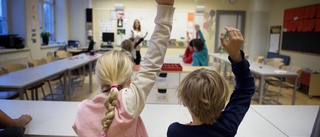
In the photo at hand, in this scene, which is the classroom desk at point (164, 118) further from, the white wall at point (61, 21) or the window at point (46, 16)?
the white wall at point (61, 21)

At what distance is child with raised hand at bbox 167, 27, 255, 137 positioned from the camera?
3.05 ft

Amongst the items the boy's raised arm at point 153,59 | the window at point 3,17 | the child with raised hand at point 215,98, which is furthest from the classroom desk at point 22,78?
the window at point 3,17

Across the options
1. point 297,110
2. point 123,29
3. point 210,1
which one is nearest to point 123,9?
point 123,29

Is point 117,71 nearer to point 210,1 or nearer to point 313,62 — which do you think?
point 313,62

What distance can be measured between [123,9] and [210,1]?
2.99 m

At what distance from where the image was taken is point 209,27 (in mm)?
8578

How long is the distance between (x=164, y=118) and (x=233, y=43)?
969 millimetres

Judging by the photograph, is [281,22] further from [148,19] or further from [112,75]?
[112,75]

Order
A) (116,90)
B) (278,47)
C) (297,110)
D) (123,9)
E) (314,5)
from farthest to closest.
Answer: (123,9)
(278,47)
(314,5)
(297,110)
(116,90)

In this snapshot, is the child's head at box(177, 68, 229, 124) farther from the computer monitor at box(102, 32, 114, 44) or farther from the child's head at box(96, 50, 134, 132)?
the computer monitor at box(102, 32, 114, 44)

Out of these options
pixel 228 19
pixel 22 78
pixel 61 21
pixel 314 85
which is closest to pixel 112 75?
pixel 22 78

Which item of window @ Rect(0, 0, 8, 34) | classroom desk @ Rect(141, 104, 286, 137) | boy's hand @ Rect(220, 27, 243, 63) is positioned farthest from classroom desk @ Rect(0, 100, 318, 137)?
window @ Rect(0, 0, 8, 34)

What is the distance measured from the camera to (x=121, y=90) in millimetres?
1043

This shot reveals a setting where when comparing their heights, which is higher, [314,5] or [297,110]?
[314,5]
